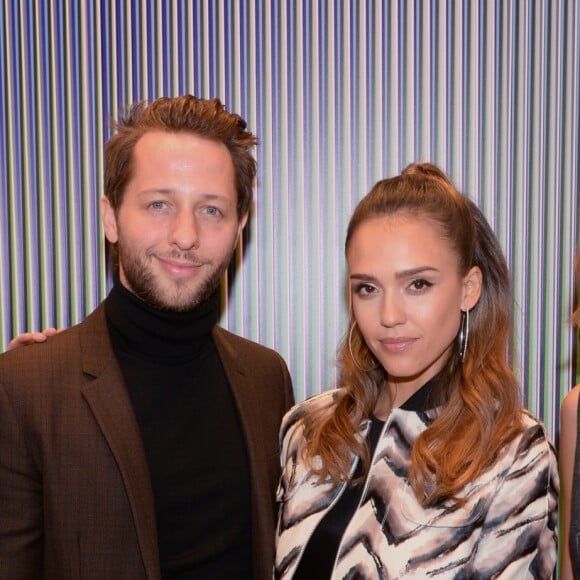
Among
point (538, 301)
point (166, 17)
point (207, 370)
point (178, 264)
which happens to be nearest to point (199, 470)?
point (207, 370)

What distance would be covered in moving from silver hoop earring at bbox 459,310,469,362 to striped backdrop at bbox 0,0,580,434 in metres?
0.72

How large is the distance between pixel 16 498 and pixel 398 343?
908 mm

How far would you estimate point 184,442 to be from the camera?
1805 millimetres

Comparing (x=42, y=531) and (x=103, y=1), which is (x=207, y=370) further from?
(x=103, y=1)

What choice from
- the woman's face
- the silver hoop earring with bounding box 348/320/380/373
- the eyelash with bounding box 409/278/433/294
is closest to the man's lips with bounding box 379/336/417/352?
the woman's face

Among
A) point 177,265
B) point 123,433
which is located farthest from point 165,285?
point 123,433

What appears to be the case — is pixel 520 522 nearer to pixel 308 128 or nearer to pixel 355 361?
pixel 355 361

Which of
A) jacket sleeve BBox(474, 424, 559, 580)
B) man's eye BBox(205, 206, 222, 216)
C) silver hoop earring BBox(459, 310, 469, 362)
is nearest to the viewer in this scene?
jacket sleeve BBox(474, 424, 559, 580)

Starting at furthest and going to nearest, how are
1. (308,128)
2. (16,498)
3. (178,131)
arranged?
1. (308,128)
2. (178,131)
3. (16,498)

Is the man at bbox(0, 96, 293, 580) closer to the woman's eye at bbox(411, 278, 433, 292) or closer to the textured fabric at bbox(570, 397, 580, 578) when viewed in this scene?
the woman's eye at bbox(411, 278, 433, 292)

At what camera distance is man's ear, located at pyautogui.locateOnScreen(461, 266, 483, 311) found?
66.9 inches

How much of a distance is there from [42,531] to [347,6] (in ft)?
5.76

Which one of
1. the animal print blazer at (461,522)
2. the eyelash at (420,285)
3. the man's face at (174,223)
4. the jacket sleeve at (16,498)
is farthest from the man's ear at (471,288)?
the jacket sleeve at (16,498)

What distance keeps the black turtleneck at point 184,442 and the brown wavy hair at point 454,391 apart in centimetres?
22
